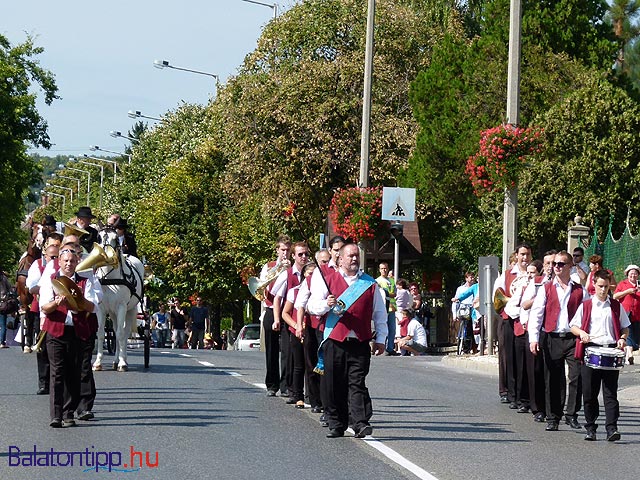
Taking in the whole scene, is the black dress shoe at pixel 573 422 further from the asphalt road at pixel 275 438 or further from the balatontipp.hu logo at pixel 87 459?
the balatontipp.hu logo at pixel 87 459

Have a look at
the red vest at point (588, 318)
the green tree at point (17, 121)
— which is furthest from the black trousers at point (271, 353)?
the green tree at point (17, 121)

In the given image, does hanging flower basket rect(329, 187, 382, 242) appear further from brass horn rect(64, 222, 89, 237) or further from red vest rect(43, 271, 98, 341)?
red vest rect(43, 271, 98, 341)

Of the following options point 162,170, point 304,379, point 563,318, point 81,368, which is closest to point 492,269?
point 304,379

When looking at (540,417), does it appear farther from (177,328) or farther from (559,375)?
(177,328)

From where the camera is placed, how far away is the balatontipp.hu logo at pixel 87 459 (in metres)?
12.2

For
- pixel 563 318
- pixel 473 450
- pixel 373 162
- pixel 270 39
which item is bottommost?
pixel 473 450

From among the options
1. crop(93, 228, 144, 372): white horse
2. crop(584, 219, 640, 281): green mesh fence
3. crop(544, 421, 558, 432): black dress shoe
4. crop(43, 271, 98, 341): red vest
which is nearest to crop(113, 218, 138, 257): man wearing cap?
crop(93, 228, 144, 372): white horse

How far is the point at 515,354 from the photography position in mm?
18156

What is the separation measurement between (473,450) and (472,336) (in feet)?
75.1

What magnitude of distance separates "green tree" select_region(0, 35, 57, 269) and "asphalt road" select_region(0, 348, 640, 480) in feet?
164

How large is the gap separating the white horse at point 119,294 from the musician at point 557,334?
7772 millimetres

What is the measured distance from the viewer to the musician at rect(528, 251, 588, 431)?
1595cm

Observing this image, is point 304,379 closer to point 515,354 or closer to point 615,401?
point 515,354

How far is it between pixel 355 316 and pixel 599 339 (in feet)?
8.46
